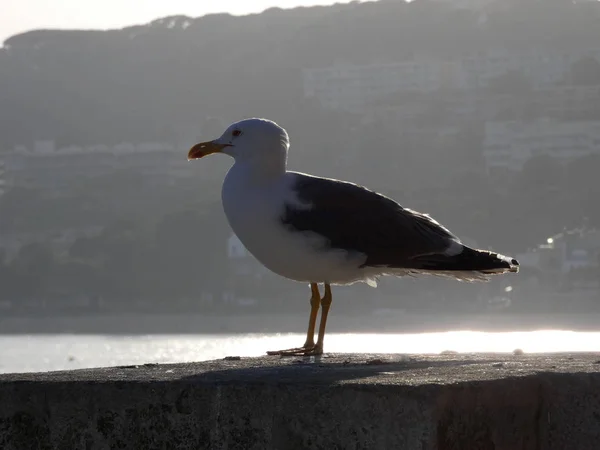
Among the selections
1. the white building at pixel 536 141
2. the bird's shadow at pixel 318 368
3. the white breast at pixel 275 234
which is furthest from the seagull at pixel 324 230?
the white building at pixel 536 141

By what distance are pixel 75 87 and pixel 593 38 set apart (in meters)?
35.5

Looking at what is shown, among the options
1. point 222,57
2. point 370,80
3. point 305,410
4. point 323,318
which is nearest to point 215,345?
point 370,80

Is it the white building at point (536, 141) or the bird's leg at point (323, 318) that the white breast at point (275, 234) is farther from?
the white building at point (536, 141)

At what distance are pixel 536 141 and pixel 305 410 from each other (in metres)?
90.1

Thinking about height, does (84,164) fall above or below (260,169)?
above

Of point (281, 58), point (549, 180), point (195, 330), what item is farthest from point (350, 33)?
point (195, 330)

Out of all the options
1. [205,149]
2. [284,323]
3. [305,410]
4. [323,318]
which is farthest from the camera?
[284,323]

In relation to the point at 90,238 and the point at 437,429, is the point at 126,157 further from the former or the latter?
the point at 437,429

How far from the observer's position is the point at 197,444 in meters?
2.67

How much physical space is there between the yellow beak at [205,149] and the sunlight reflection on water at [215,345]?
37674mm

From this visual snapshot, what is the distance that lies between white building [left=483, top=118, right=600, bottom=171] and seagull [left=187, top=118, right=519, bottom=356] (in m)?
83.9

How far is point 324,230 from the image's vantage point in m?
4.25

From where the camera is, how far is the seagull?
4.22 meters

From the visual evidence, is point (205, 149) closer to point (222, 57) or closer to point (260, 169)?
point (260, 169)
